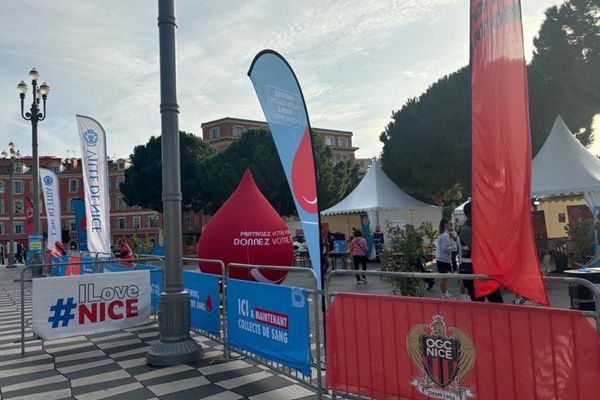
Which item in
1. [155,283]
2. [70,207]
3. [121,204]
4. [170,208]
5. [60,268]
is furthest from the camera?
[121,204]

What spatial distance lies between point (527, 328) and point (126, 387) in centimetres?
454

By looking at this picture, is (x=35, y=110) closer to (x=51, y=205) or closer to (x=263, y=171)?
(x=51, y=205)

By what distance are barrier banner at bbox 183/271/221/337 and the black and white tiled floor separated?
0.38 meters

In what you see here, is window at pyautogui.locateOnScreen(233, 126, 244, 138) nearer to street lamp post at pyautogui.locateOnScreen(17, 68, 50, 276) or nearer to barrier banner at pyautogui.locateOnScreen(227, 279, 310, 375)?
street lamp post at pyautogui.locateOnScreen(17, 68, 50, 276)

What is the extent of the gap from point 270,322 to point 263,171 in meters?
41.7

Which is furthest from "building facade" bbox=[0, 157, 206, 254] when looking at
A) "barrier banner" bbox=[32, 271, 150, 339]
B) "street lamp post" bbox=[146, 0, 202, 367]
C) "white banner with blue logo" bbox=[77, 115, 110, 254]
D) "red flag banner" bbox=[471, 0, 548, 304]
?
"red flag banner" bbox=[471, 0, 548, 304]

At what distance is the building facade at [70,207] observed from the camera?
2793 inches

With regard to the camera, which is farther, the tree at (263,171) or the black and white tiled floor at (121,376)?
the tree at (263,171)

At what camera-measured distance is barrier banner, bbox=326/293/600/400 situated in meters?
3.23

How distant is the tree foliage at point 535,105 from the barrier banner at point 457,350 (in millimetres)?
25662

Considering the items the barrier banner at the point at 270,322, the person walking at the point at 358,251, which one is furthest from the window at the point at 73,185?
the barrier banner at the point at 270,322

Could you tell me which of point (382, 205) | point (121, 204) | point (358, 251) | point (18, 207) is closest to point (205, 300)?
point (358, 251)

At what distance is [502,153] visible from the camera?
363cm

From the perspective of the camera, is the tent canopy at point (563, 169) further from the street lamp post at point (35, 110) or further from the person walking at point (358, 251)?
the street lamp post at point (35, 110)
